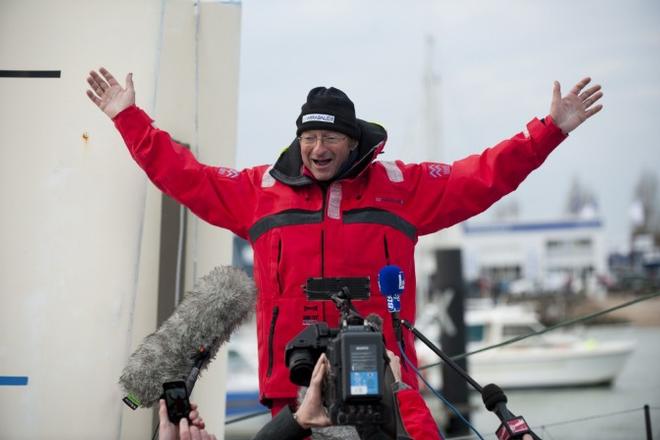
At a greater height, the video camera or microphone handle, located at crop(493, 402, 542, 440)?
the video camera

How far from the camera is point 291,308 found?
258 cm

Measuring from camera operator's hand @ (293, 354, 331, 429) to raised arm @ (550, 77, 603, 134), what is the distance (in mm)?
1293

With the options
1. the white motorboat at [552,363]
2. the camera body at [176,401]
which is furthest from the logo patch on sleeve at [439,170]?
the white motorboat at [552,363]

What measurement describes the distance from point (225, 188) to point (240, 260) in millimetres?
11360

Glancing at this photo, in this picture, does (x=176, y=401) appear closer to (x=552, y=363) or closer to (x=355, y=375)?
(x=355, y=375)

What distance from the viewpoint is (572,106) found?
2.70 metres

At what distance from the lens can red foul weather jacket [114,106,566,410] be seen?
8.48 feet

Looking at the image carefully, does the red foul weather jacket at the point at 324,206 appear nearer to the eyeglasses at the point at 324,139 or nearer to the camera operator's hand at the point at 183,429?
the eyeglasses at the point at 324,139

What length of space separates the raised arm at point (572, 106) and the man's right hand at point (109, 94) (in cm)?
143

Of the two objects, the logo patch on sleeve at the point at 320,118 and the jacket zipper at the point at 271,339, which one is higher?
the logo patch on sleeve at the point at 320,118

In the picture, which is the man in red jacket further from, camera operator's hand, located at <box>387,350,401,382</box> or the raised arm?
camera operator's hand, located at <box>387,350,401,382</box>

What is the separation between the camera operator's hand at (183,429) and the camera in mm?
1819

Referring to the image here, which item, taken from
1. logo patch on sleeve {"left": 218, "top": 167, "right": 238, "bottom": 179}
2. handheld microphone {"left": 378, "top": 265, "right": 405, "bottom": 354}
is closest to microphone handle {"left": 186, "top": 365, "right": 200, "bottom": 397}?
handheld microphone {"left": 378, "top": 265, "right": 405, "bottom": 354}

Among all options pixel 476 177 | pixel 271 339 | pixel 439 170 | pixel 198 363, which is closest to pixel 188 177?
Result: pixel 271 339
